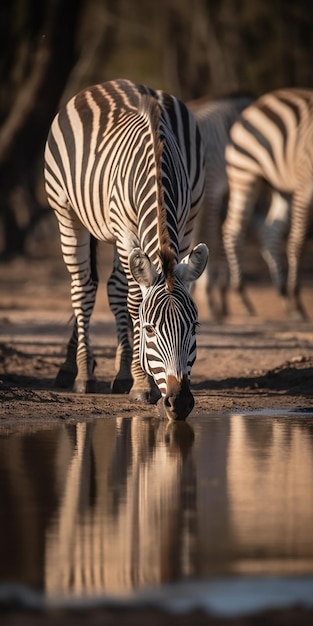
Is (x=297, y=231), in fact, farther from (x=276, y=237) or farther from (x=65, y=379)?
(x=65, y=379)

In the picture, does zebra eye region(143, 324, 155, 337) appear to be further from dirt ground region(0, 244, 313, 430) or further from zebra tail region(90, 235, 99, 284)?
zebra tail region(90, 235, 99, 284)

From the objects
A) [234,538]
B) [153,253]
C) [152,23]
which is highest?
[152,23]

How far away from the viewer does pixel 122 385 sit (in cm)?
1020

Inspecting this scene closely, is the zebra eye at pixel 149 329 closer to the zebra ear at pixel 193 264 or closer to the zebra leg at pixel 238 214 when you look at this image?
the zebra ear at pixel 193 264

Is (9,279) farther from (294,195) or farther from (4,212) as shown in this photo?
(294,195)

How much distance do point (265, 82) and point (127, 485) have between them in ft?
117

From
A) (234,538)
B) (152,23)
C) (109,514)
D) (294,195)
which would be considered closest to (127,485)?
(109,514)

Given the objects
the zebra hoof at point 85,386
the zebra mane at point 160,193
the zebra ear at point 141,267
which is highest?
the zebra mane at point 160,193

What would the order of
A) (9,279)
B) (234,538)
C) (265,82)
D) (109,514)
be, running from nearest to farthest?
(234,538) < (109,514) < (9,279) < (265,82)

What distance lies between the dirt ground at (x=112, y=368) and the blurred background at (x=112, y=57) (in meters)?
3.98

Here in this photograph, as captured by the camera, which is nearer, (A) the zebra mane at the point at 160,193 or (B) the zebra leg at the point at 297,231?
(A) the zebra mane at the point at 160,193

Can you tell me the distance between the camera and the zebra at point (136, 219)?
820cm

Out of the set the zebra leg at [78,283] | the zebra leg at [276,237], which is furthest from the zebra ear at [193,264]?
the zebra leg at [276,237]

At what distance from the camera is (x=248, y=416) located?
8805mm
